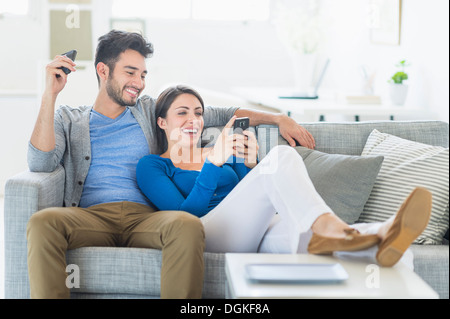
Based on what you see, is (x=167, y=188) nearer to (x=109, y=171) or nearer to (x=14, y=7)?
(x=109, y=171)

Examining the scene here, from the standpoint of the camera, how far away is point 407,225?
1417 millimetres

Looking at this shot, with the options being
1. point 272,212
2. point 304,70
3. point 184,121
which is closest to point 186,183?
point 184,121

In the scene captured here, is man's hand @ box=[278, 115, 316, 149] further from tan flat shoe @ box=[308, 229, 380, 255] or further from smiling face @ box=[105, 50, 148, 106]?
tan flat shoe @ box=[308, 229, 380, 255]

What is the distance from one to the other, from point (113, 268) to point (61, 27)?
3540 millimetres

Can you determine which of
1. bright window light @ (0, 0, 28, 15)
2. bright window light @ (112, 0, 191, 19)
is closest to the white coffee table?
bright window light @ (112, 0, 191, 19)

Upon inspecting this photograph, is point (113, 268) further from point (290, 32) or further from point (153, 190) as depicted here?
point (290, 32)

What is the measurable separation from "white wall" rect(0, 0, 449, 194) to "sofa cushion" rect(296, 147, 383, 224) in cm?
137

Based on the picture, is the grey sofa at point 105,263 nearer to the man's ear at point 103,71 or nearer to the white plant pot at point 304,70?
the man's ear at point 103,71

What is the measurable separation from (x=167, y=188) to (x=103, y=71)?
0.58 metres

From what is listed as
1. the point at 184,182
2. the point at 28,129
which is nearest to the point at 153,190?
the point at 184,182

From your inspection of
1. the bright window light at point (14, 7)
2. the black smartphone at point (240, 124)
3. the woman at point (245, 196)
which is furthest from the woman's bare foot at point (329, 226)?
the bright window light at point (14, 7)

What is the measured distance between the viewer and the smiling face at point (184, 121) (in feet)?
7.05

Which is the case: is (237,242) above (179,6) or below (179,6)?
below

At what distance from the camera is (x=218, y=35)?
521 cm
